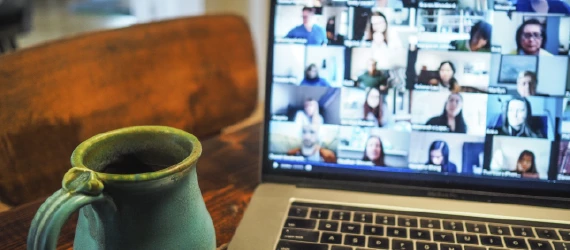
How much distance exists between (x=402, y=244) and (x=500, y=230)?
10 centimetres

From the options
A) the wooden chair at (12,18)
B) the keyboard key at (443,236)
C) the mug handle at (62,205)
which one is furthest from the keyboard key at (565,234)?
the wooden chair at (12,18)

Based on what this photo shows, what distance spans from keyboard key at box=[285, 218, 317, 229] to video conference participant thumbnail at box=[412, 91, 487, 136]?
156mm

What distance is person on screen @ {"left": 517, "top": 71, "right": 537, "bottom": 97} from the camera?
1.87 ft

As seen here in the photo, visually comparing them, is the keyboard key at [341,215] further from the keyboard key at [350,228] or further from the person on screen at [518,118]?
the person on screen at [518,118]

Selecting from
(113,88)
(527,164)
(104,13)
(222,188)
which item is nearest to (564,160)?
(527,164)

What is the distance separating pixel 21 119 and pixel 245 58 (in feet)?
1.47

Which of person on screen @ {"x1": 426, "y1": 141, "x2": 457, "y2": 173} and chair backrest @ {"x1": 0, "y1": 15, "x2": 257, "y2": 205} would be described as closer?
person on screen @ {"x1": 426, "y1": 141, "x2": 457, "y2": 173}

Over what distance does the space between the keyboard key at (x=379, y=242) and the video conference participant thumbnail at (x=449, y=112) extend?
139mm

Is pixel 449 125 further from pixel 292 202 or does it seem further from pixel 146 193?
pixel 146 193

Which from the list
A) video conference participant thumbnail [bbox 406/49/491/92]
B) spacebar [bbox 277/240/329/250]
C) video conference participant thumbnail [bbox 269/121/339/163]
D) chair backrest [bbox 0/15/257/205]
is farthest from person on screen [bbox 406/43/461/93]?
chair backrest [bbox 0/15/257/205]

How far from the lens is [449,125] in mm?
587

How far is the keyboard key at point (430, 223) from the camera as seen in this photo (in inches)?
21.3

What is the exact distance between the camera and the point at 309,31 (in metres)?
0.60

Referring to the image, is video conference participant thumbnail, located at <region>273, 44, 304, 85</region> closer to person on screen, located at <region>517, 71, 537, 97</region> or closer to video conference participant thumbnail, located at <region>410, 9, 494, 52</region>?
video conference participant thumbnail, located at <region>410, 9, 494, 52</region>
